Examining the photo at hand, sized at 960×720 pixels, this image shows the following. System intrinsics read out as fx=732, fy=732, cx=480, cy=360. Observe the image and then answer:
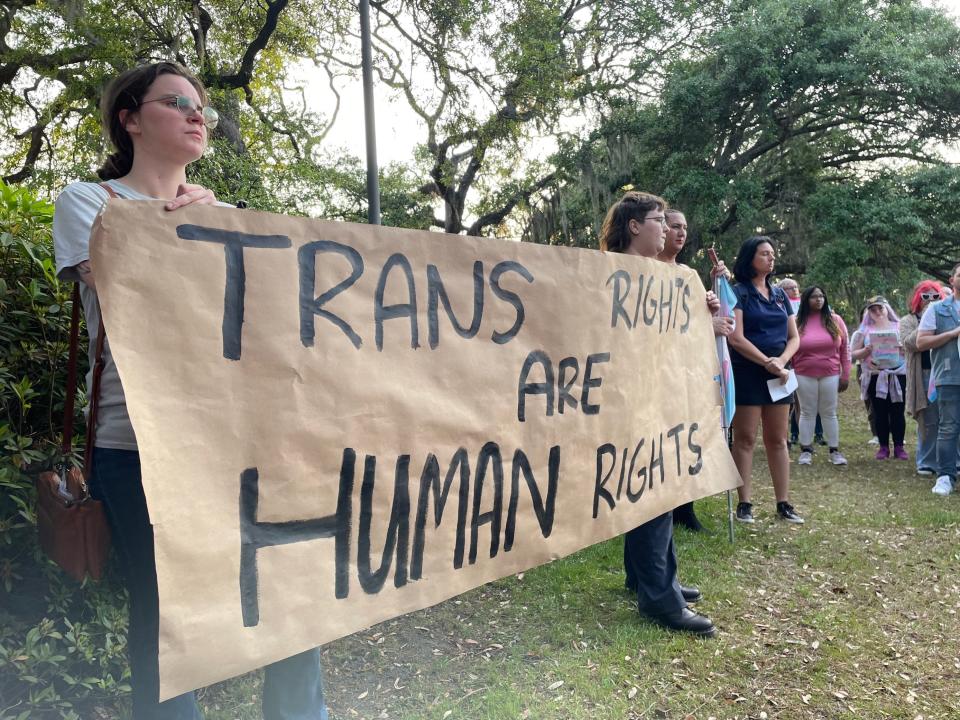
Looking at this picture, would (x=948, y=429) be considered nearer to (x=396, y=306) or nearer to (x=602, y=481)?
(x=602, y=481)

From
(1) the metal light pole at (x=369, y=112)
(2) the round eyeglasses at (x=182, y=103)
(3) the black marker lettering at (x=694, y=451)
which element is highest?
(1) the metal light pole at (x=369, y=112)

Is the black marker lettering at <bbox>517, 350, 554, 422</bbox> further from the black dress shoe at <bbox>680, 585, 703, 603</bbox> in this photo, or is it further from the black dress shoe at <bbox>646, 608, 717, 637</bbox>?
the black dress shoe at <bbox>680, 585, 703, 603</bbox>

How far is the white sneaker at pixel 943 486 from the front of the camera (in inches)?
240

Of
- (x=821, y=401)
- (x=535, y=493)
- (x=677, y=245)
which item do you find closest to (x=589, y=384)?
(x=535, y=493)

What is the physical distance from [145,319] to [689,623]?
8.67ft

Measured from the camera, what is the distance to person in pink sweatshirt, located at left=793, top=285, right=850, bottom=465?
7.46 m

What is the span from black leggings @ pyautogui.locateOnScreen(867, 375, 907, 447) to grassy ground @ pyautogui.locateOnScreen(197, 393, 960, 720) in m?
3.74

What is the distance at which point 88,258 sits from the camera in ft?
4.88

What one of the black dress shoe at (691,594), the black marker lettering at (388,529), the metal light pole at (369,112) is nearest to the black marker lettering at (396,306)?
the black marker lettering at (388,529)

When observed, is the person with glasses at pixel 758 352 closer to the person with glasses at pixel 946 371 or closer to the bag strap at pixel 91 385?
the person with glasses at pixel 946 371

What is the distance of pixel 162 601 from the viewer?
4.71ft

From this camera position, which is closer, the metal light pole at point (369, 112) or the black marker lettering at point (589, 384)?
the black marker lettering at point (589, 384)

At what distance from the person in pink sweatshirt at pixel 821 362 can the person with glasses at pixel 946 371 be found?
1.14 metres

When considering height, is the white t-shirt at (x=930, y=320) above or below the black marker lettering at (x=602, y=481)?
above
